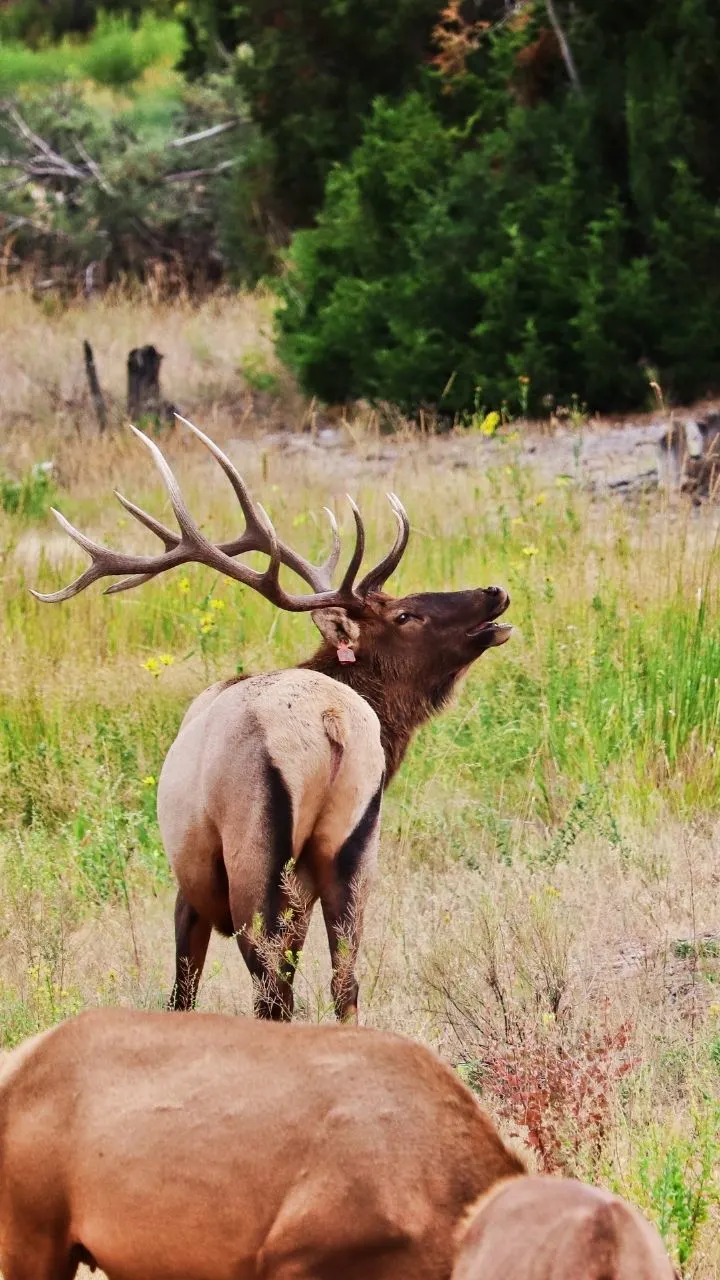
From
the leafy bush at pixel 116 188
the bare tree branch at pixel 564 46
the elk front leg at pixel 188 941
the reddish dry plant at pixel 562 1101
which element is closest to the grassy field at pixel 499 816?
the reddish dry plant at pixel 562 1101

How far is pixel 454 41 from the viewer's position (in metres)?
16.5

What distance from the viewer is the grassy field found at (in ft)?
13.7

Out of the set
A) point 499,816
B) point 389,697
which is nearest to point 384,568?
point 389,697

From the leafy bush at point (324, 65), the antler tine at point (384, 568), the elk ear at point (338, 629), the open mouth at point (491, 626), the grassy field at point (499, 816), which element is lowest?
the grassy field at point (499, 816)

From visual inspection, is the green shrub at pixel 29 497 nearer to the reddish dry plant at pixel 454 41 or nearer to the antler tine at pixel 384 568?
the antler tine at pixel 384 568

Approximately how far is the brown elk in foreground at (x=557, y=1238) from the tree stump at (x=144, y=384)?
1383 centimetres

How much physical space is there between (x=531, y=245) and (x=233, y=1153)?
13.5m

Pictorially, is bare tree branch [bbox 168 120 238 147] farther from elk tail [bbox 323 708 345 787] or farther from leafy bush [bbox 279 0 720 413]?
elk tail [bbox 323 708 345 787]

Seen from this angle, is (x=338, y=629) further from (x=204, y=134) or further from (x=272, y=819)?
(x=204, y=134)

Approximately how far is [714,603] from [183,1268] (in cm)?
573

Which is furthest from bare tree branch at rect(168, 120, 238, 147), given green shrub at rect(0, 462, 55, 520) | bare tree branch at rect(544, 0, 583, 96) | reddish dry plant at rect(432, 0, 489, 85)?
green shrub at rect(0, 462, 55, 520)

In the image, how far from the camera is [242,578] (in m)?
5.78

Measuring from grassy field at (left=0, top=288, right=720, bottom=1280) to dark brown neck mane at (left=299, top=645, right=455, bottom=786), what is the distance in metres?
0.48

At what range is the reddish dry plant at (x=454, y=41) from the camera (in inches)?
649
